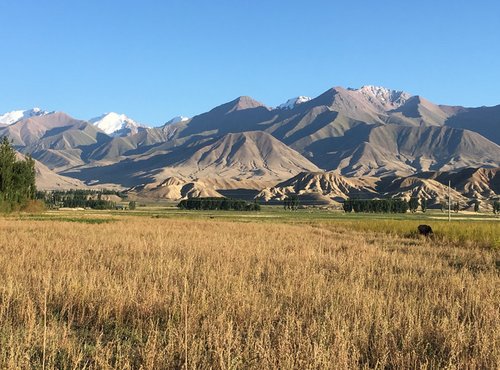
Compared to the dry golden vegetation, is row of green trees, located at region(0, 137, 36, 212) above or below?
above

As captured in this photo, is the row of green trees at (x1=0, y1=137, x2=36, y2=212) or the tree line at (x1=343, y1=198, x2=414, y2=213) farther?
the tree line at (x1=343, y1=198, x2=414, y2=213)

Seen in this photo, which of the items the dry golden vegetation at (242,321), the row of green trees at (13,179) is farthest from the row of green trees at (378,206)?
the dry golden vegetation at (242,321)

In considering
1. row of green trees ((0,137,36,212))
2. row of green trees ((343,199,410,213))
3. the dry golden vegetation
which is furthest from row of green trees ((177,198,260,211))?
the dry golden vegetation

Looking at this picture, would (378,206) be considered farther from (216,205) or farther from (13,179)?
(13,179)

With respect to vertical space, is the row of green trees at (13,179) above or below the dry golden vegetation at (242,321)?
above

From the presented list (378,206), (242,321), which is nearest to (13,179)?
(242,321)

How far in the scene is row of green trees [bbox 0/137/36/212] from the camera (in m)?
56.9

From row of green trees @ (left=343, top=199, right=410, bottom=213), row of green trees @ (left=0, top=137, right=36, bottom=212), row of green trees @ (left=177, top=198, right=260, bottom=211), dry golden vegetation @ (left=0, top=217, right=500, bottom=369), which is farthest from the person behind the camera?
row of green trees @ (left=177, top=198, right=260, bottom=211)

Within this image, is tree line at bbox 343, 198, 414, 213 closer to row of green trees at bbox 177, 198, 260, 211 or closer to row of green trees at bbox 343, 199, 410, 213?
row of green trees at bbox 343, 199, 410, 213

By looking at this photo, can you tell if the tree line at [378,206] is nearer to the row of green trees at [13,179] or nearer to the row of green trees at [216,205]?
the row of green trees at [216,205]

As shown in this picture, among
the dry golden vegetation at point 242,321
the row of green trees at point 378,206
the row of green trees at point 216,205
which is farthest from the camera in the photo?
the row of green trees at point 216,205

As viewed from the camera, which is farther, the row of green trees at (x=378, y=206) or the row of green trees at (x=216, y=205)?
A: the row of green trees at (x=216, y=205)

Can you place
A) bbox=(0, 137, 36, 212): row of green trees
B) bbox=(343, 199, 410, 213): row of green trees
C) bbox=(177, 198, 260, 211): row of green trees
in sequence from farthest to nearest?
bbox=(177, 198, 260, 211): row of green trees, bbox=(343, 199, 410, 213): row of green trees, bbox=(0, 137, 36, 212): row of green trees

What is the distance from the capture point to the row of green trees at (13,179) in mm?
56906
